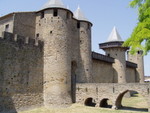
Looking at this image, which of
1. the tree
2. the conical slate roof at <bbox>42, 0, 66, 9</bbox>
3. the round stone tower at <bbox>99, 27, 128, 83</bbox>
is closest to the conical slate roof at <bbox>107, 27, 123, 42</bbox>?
the round stone tower at <bbox>99, 27, 128, 83</bbox>

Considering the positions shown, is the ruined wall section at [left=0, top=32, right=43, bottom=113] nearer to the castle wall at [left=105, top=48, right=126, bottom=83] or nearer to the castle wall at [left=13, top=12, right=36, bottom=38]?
the castle wall at [left=13, top=12, right=36, bottom=38]

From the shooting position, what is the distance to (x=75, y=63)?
18531 millimetres

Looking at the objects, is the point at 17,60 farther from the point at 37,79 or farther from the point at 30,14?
the point at 30,14

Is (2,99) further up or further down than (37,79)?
further down

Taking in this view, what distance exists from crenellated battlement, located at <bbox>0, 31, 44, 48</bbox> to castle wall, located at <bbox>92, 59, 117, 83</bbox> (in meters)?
8.63

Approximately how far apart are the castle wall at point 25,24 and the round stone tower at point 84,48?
515 centimetres

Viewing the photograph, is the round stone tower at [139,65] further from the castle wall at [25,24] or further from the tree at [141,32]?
the tree at [141,32]

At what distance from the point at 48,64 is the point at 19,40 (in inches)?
128

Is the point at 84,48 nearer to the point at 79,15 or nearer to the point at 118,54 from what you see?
the point at 79,15

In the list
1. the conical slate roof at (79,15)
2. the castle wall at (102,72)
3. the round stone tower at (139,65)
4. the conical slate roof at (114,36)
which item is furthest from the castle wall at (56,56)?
the round stone tower at (139,65)

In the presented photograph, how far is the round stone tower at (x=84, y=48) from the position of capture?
18.7 meters

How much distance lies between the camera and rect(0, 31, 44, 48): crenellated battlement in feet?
43.2

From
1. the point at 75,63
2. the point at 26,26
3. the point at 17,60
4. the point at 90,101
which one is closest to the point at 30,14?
the point at 26,26

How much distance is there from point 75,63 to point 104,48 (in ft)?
31.0
